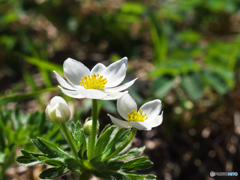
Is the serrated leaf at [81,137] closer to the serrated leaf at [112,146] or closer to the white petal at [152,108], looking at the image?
the serrated leaf at [112,146]

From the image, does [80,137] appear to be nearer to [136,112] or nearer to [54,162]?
[54,162]

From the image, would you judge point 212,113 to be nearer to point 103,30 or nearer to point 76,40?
point 103,30

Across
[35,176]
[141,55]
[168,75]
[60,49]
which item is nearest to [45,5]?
[60,49]

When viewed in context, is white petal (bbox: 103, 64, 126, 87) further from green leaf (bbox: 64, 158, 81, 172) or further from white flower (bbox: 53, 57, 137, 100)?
green leaf (bbox: 64, 158, 81, 172)

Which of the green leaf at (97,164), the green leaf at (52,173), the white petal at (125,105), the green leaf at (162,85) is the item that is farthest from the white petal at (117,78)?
the green leaf at (162,85)

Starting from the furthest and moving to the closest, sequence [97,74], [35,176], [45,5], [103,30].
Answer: [103,30] < [45,5] < [35,176] < [97,74]

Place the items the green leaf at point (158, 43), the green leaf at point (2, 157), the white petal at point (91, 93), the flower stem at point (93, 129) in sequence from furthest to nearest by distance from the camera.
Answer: the green leaf at point (158, 43) < the green leaf at point (2, 157) < the flower stem at point (93, 129) < the white petal at point (91, 93)

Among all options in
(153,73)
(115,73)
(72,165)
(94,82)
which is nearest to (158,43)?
(153,73)
